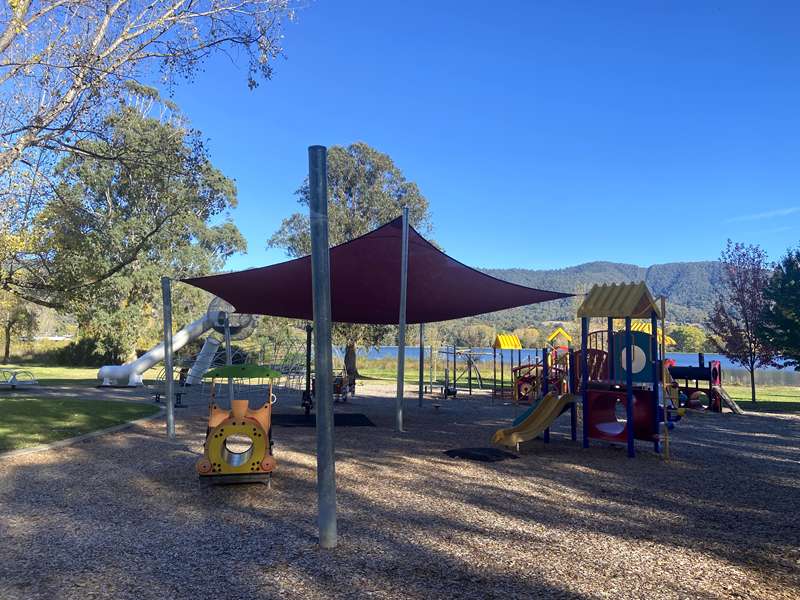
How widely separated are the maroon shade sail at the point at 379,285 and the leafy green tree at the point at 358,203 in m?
9.74

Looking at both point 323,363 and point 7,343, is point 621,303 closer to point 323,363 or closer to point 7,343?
point 323,363

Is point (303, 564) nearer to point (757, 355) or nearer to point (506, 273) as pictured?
point (757, 355)

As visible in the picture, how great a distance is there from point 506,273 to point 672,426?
618ft

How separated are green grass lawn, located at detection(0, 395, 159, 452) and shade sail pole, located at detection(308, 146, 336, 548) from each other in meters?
5.26

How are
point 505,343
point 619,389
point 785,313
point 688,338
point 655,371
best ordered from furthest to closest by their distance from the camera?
point 688,338 → point 505,343 → point 785,313 → point 619,389 → point 655,371

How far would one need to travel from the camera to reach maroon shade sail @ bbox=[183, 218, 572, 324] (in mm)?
8664

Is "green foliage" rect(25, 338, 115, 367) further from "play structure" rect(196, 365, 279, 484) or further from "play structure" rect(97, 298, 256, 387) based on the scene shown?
"play structure" rect(196, 365, 279, 484)

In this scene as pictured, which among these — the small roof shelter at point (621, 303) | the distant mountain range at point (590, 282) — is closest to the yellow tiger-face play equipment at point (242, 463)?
the small roof shelter at point (621, 303)

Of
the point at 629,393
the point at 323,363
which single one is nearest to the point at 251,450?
the point at 323,363

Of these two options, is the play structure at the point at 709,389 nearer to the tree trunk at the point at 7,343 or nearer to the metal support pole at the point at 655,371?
the metal support pole at the point at 655,371

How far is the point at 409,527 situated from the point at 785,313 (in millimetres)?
16198

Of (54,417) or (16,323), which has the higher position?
(16,323)

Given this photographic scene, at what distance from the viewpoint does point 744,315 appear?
1753 cm

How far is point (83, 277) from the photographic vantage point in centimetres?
1273
